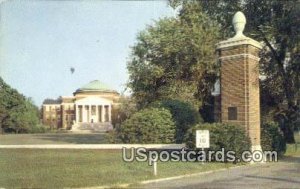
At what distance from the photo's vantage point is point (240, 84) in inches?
724

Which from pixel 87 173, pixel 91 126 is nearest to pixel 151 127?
pixel 87 173

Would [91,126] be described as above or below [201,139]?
below

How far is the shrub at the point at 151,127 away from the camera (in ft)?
78.9

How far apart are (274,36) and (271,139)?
6.96 m

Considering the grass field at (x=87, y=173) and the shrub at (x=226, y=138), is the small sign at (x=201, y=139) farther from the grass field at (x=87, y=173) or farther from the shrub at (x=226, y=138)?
the shrub at (x=226, y=138)

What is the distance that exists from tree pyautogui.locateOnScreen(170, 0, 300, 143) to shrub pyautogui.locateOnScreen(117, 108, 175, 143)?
251 inches

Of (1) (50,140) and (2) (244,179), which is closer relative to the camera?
(2) (244,179)

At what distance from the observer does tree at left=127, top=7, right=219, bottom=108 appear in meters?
28.6

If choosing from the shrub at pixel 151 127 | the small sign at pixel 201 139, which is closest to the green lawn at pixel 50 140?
the shrub at pixel 151 127

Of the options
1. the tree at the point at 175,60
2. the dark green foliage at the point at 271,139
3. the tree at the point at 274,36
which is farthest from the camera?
the tree at the point at 175,60

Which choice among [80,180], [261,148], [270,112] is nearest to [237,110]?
[261,148]

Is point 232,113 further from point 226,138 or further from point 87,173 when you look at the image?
point 87,173

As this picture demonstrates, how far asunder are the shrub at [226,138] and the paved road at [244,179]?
1090 millimetres

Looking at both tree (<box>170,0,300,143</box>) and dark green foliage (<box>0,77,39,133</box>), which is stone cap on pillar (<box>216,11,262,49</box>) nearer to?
tree (<box>170,0,300,143</box>)
